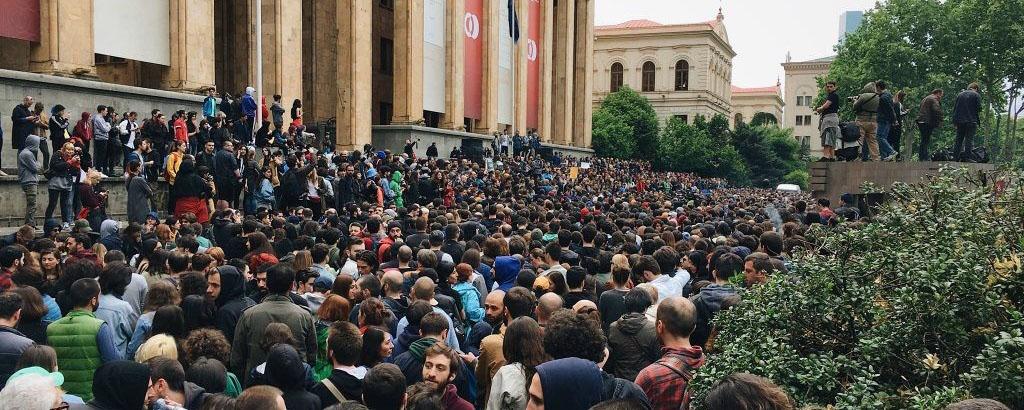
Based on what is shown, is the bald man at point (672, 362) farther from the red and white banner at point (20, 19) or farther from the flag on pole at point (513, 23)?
the flag on pole at point (513, 23)

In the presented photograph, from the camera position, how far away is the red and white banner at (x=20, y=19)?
19.4 metres

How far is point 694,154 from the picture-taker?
66812 mm

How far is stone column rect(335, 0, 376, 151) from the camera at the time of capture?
109 ft

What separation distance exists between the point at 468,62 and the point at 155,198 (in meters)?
24.2

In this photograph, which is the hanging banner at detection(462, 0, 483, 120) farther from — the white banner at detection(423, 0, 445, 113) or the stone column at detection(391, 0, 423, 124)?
the stone column at detection(391, 0, 423, 124)

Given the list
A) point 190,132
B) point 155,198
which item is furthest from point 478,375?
point 190,132

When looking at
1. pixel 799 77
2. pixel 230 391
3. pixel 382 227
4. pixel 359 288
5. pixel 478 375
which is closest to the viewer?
pixel 230 391

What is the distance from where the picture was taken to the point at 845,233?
19.6 feet

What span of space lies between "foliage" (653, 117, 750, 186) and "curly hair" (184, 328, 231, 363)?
205ft

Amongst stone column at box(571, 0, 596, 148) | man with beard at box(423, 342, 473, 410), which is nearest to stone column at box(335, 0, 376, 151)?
stone column at box(571, 0, 596, 148)

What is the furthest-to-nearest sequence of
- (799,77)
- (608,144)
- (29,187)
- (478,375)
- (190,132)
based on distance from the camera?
(799,77), (608,144), (190,132), (29,187), (478,375)

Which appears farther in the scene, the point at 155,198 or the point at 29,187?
the point at 155,198

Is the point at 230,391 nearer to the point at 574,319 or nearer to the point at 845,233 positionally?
the point at 574,319

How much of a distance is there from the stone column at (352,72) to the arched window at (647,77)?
5948 centimetres
